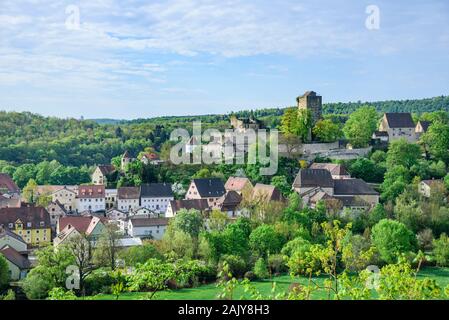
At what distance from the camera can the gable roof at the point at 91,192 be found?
98.9 ft

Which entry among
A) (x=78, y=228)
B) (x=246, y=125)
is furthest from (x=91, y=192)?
(x=246, y=125)

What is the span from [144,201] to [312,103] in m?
13.3

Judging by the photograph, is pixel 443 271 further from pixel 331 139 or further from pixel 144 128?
pixel 144 128

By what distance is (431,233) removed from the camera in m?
23.5

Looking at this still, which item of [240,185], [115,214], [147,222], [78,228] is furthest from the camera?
[115,214]

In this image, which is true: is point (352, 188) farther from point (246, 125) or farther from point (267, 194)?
point (246, 125)

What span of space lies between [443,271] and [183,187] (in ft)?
44.3

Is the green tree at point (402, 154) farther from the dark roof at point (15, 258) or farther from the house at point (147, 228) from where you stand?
the dark roof at point (15, 258)

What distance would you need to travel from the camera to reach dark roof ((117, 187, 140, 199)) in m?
29.0

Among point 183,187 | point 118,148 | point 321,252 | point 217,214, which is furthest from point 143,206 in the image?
point 321,252

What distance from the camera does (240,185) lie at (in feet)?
90.8

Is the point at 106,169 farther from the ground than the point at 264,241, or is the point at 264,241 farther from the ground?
the point at 106,169

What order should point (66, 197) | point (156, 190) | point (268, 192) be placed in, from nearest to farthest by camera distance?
1. point (268, 192)
2. point (156, 190)
3. point (66, 197)
